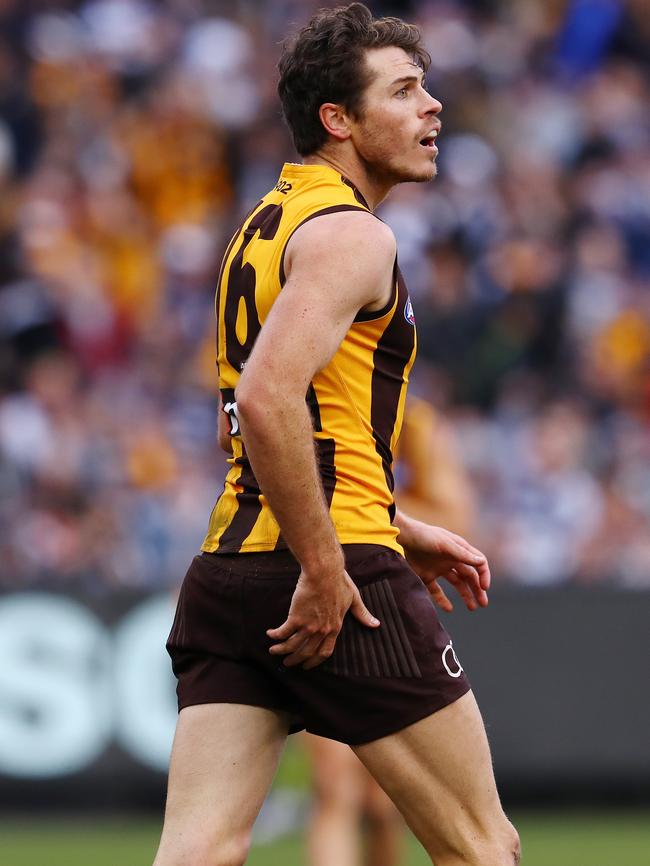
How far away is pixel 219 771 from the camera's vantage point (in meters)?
3.88

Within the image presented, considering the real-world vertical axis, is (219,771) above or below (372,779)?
above

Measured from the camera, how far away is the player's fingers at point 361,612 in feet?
12.6

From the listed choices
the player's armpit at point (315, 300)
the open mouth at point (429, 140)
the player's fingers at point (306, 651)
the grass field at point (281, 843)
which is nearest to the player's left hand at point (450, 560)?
the player's fingers at point (306, 651)

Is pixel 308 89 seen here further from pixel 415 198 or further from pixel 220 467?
pixel 415 198

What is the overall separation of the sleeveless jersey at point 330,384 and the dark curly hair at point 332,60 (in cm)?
16

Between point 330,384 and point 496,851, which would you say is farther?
point 330,384

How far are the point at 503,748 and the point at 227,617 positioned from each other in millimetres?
5523

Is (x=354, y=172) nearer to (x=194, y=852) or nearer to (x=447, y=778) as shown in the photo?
(x=447, y=778)

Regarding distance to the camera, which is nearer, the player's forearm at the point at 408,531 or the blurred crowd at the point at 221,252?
the player's forearm at the point at 408,531

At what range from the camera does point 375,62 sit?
4129 mm

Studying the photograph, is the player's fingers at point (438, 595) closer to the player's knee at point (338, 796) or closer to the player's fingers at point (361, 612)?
the player's fingers at point (361, 612)

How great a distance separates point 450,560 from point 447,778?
0.77 meters

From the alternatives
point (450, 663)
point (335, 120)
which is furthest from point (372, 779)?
point (335, 120)

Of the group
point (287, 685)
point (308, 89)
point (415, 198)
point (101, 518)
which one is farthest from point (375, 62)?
point (415, 198)
